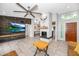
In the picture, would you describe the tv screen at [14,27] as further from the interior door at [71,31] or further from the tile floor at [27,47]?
the interior door at [71,31]

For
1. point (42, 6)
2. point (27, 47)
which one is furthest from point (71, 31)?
point (27, 47)

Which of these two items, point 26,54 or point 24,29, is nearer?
point 26,54

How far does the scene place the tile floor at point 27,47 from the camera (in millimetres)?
1682

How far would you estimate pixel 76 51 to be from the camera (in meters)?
1.61

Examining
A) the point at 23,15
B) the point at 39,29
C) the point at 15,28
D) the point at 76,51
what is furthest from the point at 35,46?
the point at 76,51

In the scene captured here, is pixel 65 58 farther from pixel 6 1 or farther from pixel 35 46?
pixel 6 1

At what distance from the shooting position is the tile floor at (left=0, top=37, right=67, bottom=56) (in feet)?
5.52

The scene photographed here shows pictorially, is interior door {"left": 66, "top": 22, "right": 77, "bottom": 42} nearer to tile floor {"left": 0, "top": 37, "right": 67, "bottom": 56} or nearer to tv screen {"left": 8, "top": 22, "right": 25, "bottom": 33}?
tile floor {"left": 0, "top": 37, "right": 67, "bottom": 56}

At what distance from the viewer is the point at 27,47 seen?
71.7 inches

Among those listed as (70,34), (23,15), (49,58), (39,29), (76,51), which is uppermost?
(23,15)

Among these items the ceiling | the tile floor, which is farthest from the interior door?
the ceiling

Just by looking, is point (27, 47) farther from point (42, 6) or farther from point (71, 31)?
point (71, 31)

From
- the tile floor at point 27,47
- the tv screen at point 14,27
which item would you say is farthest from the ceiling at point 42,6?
the tile floor at point 27,47

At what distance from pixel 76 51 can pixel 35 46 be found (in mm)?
804
